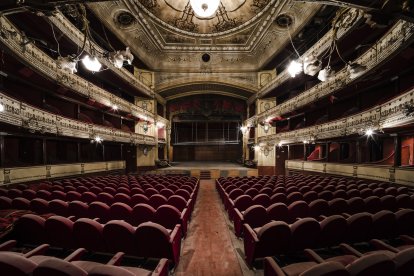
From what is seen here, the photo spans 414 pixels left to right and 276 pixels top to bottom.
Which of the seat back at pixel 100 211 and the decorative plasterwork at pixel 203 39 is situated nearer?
the seat back at pixel 100 211

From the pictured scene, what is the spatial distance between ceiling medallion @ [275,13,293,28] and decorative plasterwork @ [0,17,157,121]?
10737mm

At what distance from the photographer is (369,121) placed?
25.3 ft

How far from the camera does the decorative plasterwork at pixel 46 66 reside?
19.8 ft

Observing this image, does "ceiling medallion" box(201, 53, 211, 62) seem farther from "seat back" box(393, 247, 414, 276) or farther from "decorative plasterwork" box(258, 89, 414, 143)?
"seat back" box(393, 247, 414, 276)

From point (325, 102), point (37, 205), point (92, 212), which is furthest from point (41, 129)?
point (325, 102)

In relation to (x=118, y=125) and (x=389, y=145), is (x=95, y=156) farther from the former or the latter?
(x=389, y=145)

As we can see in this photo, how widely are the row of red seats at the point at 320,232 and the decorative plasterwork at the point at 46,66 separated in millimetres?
6749

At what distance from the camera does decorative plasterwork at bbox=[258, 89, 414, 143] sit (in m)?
6.13

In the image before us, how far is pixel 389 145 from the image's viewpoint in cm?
991

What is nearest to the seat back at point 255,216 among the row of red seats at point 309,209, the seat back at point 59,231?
the row of red seats at point 309,209

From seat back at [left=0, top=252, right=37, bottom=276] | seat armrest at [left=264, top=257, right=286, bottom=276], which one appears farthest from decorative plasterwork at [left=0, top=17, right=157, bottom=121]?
seat armrest at [left=264, top=257, right=286, bottom=276]

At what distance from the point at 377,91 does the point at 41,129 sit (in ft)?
45.4

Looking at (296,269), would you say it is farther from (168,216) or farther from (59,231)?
(59,231)

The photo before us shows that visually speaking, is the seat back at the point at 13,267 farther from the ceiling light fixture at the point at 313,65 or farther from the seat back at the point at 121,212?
the ceiling light fixture at the point at 313,65
